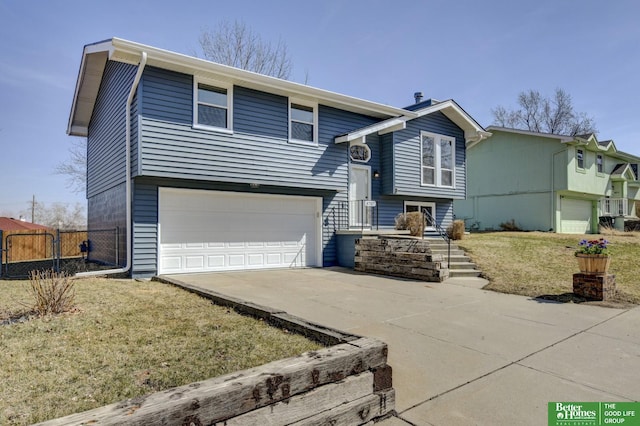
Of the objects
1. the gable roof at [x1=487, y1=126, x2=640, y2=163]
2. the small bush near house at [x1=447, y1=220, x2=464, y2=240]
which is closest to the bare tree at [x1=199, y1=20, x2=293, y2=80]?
the gable roof at [x1=487, y1=126, x2=640, y2=163]

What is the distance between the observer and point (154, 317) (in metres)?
4.96

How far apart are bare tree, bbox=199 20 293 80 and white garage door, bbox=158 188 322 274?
41.2 ft

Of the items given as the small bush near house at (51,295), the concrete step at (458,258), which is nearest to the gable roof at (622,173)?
the concrete step at (458,258)

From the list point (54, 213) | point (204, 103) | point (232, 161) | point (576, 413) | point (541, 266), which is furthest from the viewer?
point (54, 213)

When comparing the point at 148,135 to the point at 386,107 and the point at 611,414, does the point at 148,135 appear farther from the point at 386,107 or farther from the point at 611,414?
the point at 611,414

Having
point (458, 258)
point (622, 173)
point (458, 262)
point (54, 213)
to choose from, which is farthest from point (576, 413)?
point (54, 213)

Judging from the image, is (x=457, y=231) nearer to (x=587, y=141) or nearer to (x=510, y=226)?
(x=510, y=226)

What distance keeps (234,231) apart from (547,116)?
3394cm

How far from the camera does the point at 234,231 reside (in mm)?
10320

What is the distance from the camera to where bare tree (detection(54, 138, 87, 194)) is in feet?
73.8

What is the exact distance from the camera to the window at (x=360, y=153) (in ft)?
41.6

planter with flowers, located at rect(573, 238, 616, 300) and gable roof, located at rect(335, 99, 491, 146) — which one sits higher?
gable roof, located at rect(335, 99, 491, 146)

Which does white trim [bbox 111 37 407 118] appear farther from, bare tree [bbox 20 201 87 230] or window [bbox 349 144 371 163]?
bare tree [bbox 20 201 87 230]

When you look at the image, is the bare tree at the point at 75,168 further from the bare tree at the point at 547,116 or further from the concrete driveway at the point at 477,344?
the bare tree at the point at 547,116
